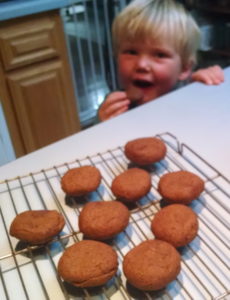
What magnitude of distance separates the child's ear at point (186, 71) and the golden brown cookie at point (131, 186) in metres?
0.76

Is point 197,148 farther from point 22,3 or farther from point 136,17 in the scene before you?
point 22,3

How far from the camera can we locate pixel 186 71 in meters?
1.39

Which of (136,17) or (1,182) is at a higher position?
(136,17)

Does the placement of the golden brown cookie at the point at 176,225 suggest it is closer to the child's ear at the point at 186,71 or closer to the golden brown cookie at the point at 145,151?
the golden brown cookie at the point at 145,151

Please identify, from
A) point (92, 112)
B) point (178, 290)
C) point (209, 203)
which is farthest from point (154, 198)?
point (92, 112)

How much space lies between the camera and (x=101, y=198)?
28.2 inches

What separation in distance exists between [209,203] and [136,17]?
0.83m

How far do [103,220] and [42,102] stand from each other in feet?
4.41

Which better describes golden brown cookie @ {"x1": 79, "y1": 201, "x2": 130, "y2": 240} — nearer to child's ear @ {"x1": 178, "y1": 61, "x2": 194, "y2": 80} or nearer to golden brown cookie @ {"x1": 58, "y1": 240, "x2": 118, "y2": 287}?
golden brown cookie @ {"x1": 58, "y1": 240, "x2": 118, "y2": 287}

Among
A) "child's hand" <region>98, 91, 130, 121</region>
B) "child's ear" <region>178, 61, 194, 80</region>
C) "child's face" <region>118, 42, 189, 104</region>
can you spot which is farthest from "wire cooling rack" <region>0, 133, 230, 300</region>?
"child's ear" <region>178, 61, 194, 80</region>

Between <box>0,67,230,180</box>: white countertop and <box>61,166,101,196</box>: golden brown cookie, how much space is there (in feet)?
0.44

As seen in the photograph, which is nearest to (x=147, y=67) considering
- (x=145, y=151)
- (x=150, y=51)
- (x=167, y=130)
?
(x=150, y=51)

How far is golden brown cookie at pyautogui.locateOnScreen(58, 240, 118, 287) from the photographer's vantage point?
1.66ft

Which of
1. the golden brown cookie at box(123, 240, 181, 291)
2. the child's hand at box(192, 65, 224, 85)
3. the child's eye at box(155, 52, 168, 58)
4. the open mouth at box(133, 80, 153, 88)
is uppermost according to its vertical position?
the child's eye at box(155, 52, 168, 58)
